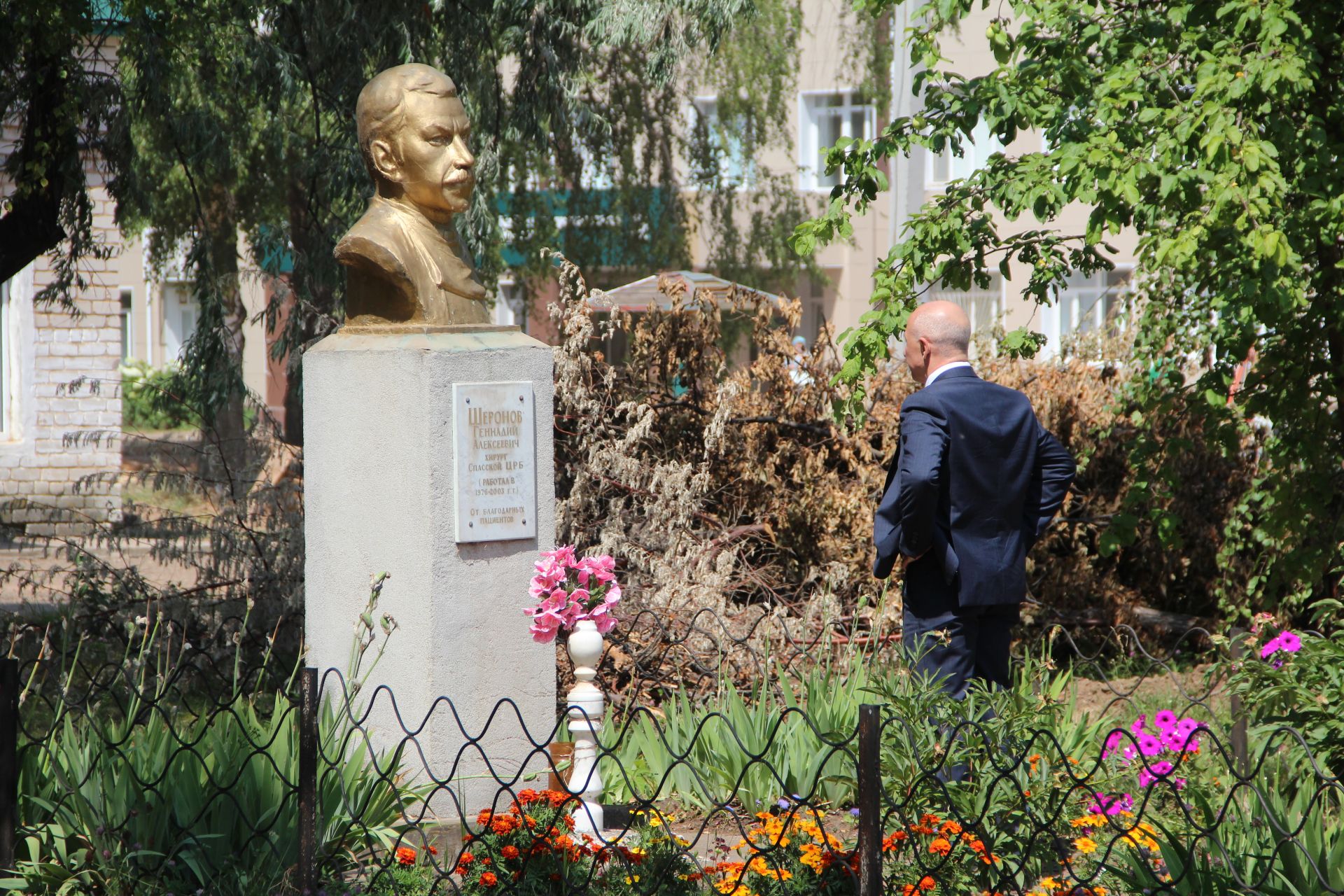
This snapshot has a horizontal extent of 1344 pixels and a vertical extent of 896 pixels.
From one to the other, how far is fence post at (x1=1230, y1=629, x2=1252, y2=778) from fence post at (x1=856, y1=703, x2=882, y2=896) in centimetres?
198

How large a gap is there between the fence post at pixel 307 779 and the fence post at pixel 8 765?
849 mm

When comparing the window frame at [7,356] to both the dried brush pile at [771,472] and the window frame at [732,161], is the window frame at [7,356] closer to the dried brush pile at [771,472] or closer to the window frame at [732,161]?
the window frame at [732,161]

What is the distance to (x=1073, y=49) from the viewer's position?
5867mm

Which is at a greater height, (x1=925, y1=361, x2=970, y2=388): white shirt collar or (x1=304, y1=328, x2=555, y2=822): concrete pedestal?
(x1=925, y1=361, x2=970, y2=388): white shirt collar

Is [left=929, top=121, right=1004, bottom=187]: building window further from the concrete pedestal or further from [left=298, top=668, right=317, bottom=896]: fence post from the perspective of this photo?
[left=298, top=668, right=317, bottom=896]: fence post

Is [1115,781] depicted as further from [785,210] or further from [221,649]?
[785,210]

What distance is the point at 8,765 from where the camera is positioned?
4156 mm

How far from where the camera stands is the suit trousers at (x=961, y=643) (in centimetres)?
468

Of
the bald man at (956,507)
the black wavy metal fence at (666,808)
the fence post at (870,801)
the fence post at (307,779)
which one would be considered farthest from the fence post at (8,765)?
the bald man at (956,507)

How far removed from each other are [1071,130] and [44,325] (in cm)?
1183

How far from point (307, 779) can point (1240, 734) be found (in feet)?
10.6

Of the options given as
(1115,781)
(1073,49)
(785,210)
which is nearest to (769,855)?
(1115,781)

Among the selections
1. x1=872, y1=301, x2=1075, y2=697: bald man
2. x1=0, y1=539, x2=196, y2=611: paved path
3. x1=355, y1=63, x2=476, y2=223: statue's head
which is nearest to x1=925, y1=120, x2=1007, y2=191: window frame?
x1=0, y1=539, x2=196, y2=611: paved path

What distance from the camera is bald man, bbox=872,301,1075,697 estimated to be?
459 centimetres
